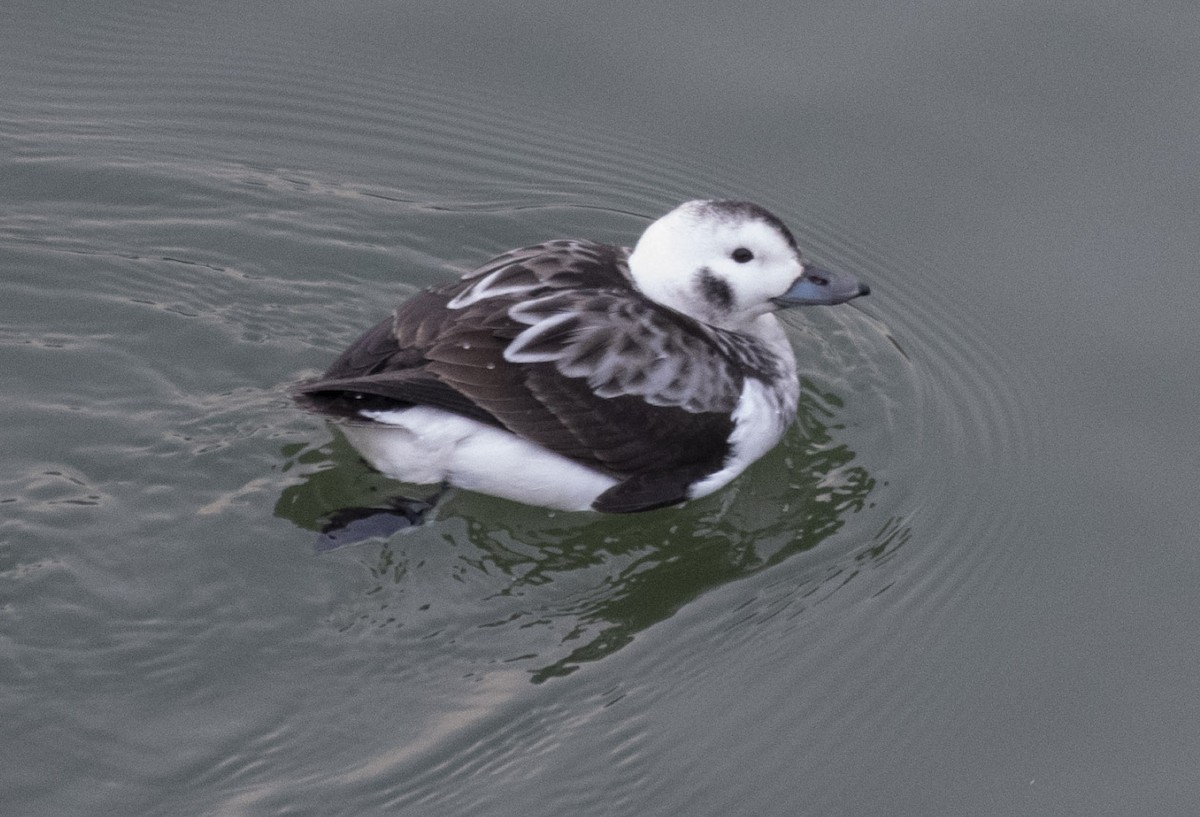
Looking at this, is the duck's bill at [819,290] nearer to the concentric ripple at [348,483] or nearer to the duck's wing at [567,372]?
the duck's wing at [567,372]

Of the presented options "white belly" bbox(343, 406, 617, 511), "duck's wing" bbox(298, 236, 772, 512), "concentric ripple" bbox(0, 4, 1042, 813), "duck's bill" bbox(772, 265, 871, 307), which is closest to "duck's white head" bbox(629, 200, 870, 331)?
"duck's bill" bbox(772, 265, 871, 307)

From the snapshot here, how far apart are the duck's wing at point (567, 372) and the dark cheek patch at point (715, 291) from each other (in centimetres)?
20

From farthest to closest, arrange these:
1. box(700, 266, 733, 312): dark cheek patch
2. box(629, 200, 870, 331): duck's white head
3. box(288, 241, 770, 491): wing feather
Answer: box(700, 266, 733, 312): dark cheek patch
box(629, 200, 870, 331): duck's white head
box(288, 241, 770, 491): wing feather

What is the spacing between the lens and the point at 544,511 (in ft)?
26.0

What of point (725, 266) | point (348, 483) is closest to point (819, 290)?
point (725, 266)

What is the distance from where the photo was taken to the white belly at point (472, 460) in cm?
762

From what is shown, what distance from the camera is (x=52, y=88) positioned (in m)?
9.98

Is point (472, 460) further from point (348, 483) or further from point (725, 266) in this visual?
point (725, 266)

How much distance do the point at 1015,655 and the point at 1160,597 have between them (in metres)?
0.76

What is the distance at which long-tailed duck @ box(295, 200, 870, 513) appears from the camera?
24.9ft

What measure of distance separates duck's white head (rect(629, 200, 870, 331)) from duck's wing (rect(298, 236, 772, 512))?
7.4 inches

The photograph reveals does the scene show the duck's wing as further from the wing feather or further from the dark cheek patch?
the dark cheek patch

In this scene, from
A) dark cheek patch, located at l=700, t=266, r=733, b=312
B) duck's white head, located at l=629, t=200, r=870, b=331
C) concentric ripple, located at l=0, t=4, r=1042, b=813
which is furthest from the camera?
dark cheek patch, located at l=700, t=266, r=733, b=312

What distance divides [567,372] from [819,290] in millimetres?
1361
